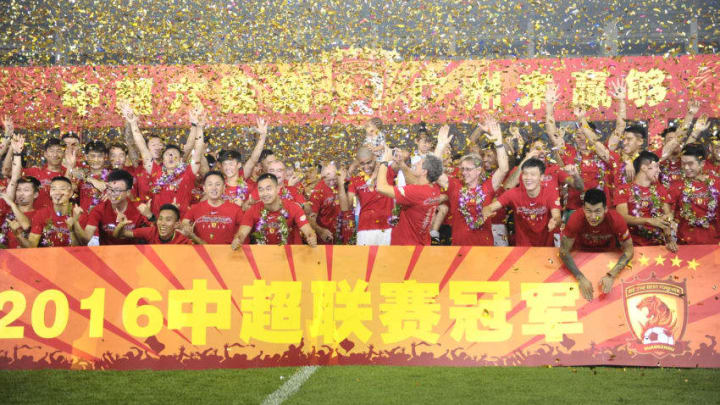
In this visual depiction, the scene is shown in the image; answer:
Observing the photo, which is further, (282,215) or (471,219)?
(471,219)

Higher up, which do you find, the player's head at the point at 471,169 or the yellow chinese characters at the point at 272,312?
the player's head at the point at 471,169

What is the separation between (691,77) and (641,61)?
2.52 ft

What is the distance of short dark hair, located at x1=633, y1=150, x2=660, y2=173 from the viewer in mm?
7055

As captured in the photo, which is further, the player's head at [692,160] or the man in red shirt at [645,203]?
the player's head at [692,160]

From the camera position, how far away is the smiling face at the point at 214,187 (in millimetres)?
6719

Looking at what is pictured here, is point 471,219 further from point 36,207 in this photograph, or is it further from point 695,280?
point 36,207

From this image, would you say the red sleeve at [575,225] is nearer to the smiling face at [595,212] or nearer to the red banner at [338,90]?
the smiling face at [595,212]

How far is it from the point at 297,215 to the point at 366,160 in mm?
1396

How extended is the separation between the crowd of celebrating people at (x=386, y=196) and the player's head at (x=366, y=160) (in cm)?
2

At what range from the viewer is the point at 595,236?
241 inches

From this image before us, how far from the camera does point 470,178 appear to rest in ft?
23.8

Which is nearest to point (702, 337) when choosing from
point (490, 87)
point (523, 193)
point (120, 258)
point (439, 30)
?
point (523, 193)

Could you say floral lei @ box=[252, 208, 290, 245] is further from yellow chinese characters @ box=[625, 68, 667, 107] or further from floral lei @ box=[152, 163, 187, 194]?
yellow chinese characters @ box=[625, 68, 667, 107]

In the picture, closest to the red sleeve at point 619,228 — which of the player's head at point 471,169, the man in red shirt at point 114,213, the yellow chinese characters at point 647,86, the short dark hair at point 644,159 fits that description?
the short dark hair at point 644,159
